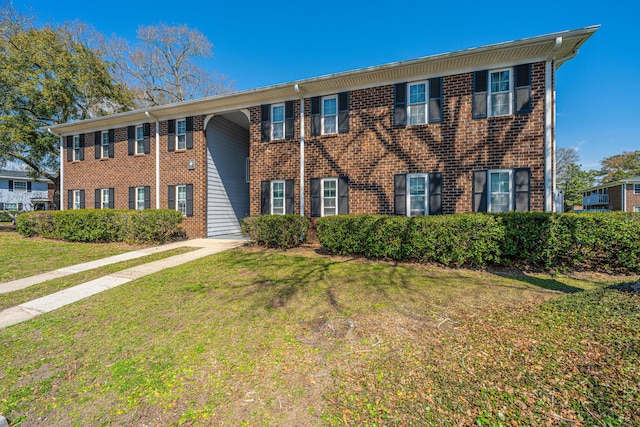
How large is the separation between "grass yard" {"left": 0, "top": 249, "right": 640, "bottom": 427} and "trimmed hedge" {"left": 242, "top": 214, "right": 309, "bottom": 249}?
4128 millimetres

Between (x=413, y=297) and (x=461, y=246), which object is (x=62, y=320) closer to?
(x=413, y=297)

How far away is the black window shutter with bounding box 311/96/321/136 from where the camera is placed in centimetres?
1016

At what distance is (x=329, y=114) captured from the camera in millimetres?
10094

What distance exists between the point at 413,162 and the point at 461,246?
366 cm

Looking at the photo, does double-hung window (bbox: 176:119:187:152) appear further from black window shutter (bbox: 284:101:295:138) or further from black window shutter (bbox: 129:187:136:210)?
black window shutter (bbox: 284:101:295:138)

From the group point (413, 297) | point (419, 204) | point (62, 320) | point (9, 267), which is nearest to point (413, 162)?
point (419, 204)

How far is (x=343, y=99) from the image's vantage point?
388 inches

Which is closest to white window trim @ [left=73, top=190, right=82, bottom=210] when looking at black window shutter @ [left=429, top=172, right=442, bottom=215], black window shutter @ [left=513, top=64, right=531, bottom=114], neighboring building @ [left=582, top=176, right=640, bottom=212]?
black window shutter @ [left=429, top=172, right=442, bottom=215]

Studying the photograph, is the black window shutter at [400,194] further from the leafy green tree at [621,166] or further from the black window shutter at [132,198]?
the leafy green tree at [621,166]

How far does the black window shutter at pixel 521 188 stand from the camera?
7.90 metres

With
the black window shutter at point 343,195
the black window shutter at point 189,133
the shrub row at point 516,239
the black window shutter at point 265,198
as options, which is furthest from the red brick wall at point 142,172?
the shrub row at point 516,239

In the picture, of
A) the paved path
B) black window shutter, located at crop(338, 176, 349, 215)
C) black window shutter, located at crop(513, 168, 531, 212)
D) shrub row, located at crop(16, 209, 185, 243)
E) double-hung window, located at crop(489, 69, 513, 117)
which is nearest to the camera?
the paved path

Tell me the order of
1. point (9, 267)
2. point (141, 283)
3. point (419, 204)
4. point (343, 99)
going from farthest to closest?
point (343, 99) < point (419, 204) < point (9, 267) < point (141, 283)

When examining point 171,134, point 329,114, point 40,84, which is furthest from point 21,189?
point 329,114
